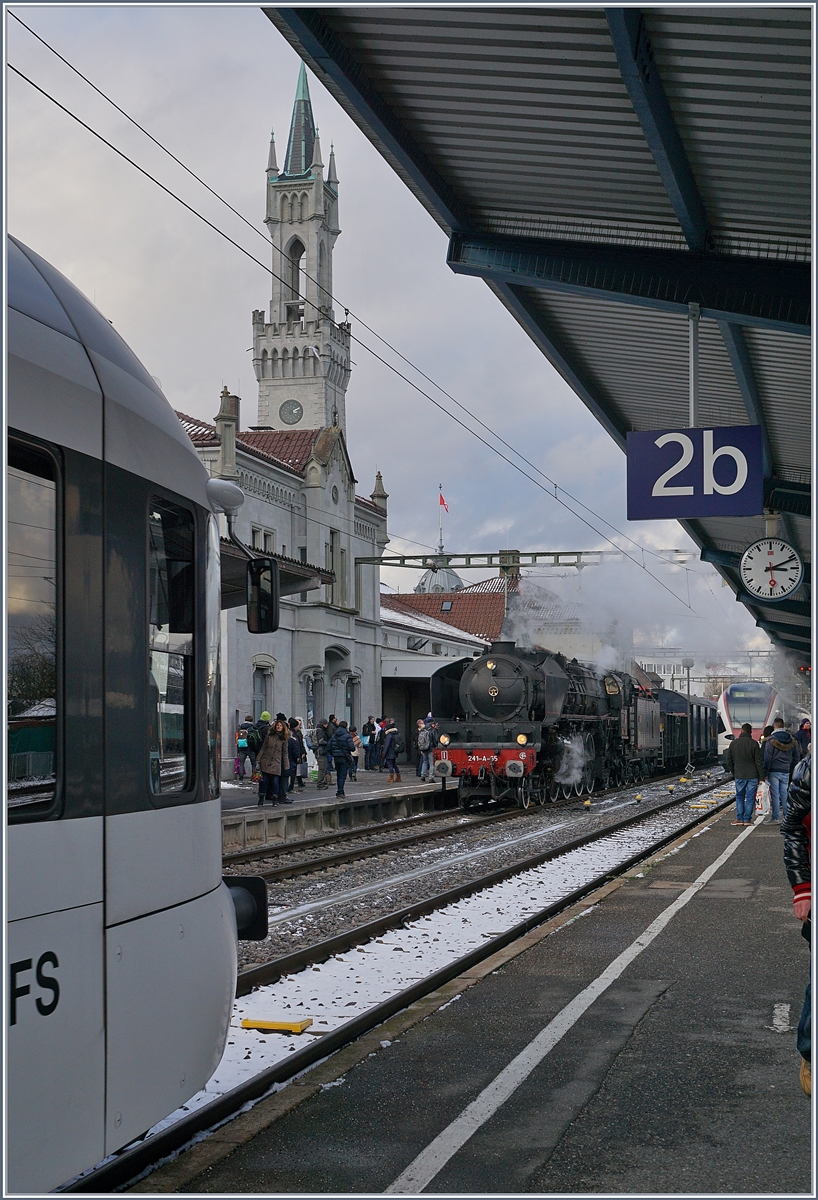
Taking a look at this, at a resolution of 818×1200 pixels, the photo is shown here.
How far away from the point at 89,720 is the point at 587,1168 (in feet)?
8.61

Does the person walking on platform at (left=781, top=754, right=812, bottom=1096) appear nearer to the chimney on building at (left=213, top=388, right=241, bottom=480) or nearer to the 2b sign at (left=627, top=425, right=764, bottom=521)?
the 2b sign at (left=627, top=425, right=764, bottom=521)

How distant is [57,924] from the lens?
3459mm

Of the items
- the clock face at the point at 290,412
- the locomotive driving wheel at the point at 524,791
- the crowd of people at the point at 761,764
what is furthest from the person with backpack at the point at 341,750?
the clock face at the point at 290,412

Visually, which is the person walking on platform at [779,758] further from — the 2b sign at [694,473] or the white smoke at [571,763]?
the 2b sign at [694,473]

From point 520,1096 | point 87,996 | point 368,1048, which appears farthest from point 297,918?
point 87,996

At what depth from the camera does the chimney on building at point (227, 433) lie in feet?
103

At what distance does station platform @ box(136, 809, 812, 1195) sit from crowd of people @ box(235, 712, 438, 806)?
12.4m

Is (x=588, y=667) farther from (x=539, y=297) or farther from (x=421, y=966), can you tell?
(x=421, y=966)

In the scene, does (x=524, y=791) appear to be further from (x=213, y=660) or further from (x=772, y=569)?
(x=213, y=660)

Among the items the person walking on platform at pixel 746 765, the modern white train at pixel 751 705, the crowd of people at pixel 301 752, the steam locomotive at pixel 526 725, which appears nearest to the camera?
the person walking on platform at pixel 746 765

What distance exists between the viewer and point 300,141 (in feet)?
209

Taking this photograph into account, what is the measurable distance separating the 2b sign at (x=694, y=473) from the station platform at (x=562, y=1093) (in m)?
3.48

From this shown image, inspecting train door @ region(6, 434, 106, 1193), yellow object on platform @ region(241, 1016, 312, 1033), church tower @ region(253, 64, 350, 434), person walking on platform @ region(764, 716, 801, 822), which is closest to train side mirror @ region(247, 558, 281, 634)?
train door @ region(6, 434, 106, 1193)

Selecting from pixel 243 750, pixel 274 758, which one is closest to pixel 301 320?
pixel 243 750
